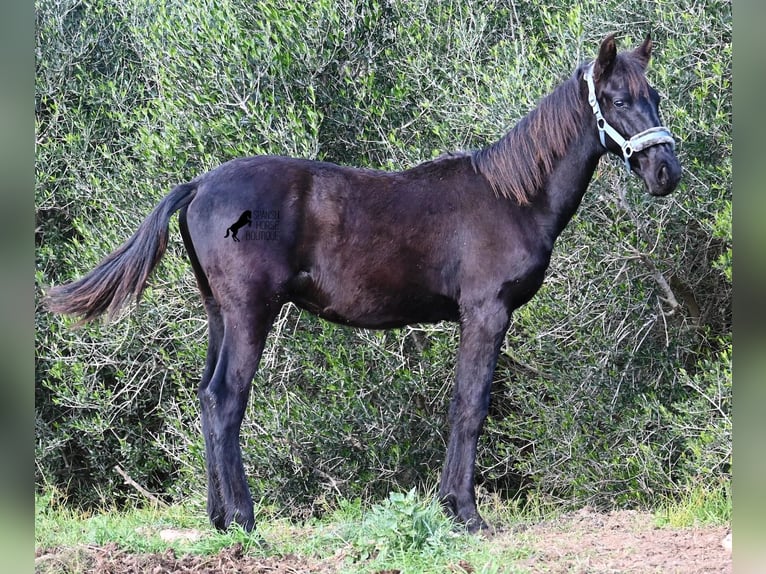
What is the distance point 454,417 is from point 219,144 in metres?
4.31

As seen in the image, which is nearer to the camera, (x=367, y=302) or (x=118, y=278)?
(x=118, y=278)

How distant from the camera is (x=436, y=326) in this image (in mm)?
7645

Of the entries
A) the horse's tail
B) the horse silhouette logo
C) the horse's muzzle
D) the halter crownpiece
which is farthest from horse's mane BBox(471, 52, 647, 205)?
the horse's tail

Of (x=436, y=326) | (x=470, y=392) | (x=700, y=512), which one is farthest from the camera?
(x=436, y=326)

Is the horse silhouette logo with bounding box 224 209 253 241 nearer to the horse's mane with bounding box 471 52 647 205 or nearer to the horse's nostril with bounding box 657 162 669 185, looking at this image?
the horse's mane with bounding box 471 52 647 205

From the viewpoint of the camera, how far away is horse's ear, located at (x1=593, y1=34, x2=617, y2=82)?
4650mm

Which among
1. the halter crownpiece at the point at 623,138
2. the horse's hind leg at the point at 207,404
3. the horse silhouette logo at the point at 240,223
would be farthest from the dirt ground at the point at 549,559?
the halter crownpiece at the point at 623,138

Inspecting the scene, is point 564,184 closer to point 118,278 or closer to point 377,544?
point 377,544

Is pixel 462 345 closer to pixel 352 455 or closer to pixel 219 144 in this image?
pixel 352 455

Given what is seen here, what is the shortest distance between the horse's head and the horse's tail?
8.87 ft

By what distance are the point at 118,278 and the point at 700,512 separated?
14.0 feet

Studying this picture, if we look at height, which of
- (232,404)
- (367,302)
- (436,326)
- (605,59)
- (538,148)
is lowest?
(436,326)

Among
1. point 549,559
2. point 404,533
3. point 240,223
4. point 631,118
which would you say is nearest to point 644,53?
point 631,118
